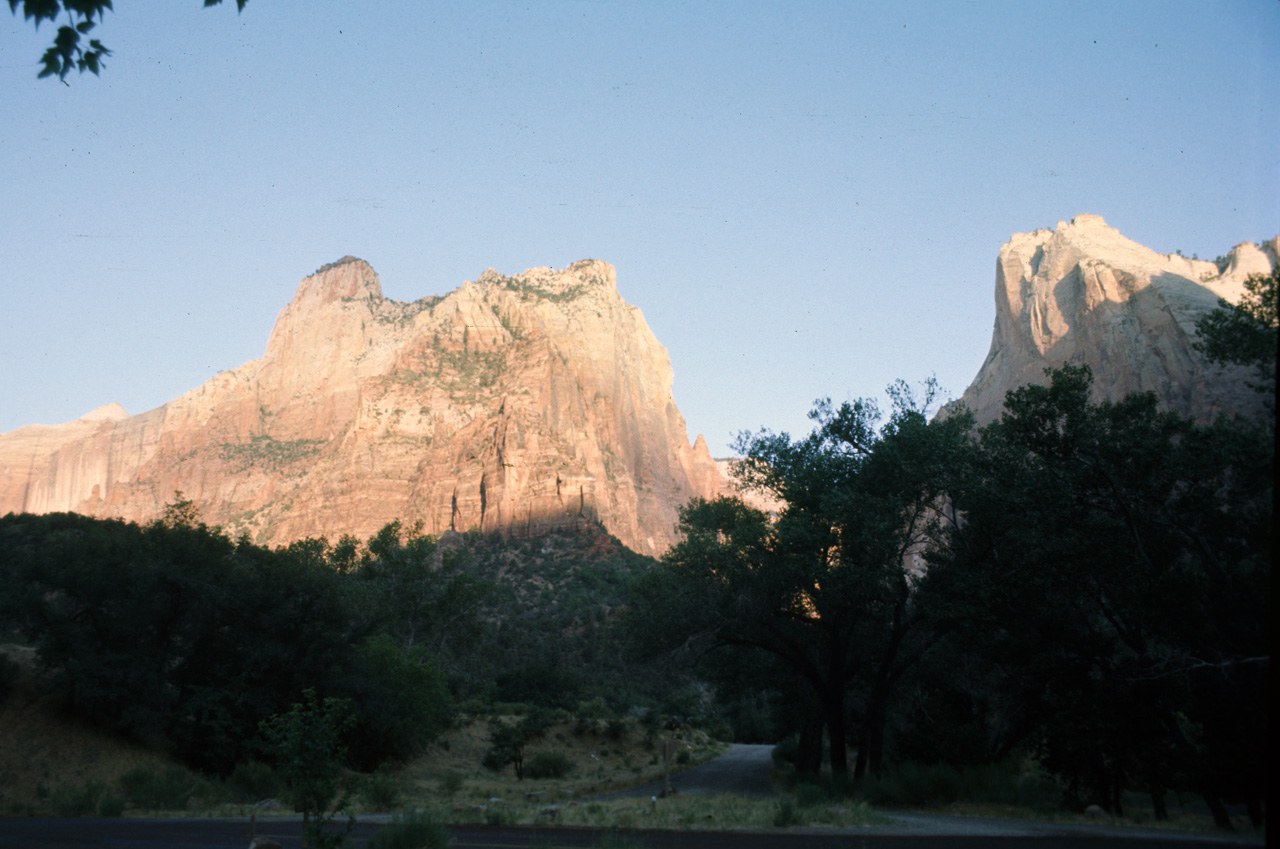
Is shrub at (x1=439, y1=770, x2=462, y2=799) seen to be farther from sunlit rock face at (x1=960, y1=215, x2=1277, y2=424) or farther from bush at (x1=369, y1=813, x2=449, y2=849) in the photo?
sunlit rock face at (x1=960, y1=215, x2=1277, y2=424)

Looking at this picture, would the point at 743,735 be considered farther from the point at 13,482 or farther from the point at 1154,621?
the point at 13,482

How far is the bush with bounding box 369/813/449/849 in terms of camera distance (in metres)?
11.5

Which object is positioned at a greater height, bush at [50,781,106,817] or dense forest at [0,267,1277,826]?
dense forest at [0,267,1277,826]

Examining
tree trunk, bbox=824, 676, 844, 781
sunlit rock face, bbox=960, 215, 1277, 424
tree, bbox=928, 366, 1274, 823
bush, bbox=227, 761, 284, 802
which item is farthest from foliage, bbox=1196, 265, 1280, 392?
sunlit rock face, bbox=960, 215, 1277, 424

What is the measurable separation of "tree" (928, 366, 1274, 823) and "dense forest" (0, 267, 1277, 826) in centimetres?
6

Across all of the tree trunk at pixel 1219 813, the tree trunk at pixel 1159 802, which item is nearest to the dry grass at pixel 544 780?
the tree trunk at pixel 1159 802

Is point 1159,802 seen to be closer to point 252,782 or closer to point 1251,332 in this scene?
point 1251,332

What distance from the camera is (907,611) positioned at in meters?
23.9

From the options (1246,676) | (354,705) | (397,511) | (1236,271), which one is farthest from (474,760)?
(397,511)

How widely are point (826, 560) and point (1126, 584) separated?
7.30m

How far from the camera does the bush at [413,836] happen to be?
1155cm

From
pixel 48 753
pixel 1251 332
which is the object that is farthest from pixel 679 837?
pixel 48 753

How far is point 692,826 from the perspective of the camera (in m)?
17.3

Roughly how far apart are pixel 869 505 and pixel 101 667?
2478 centimetres
